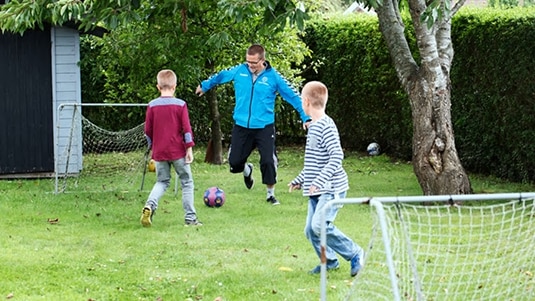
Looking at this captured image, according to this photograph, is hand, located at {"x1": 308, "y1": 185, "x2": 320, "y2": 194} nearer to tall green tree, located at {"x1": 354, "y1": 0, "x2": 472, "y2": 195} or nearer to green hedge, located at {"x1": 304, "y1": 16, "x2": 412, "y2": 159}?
tall green tree, located at {"x1": 354, "y1": 0, "x2": 472, "y2": 195}

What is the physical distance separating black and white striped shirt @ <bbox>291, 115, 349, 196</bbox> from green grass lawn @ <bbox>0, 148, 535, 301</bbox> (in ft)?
2.30

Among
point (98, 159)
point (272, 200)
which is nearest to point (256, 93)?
point (272, 200)

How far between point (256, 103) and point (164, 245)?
2.70 m

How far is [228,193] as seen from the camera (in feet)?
37.6

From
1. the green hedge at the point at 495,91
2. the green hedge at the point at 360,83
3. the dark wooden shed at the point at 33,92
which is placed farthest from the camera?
the green hedge at the point at 360,83

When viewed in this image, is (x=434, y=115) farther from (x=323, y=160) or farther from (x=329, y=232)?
(x=329, y=232)

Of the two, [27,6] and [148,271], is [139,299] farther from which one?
[27,6]

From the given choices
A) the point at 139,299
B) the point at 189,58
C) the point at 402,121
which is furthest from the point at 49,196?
the point at 402,121

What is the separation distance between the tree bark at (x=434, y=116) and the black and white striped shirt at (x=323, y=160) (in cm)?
375

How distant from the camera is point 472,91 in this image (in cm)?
1295

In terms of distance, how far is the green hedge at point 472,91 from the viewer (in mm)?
11766

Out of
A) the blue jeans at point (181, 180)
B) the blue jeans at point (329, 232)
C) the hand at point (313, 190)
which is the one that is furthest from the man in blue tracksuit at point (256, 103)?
the hand at point (313, 190)

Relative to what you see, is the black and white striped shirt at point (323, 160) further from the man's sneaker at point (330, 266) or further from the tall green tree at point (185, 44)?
the tall green tree at point (185, 44)

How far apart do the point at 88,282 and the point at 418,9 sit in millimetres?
5409
